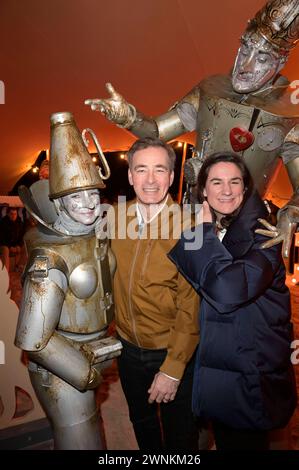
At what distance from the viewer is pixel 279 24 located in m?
1.71

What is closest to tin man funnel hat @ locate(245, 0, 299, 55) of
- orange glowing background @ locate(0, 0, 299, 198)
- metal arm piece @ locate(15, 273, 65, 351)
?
metal arm piece @ locate(15, 273, 65, 351)

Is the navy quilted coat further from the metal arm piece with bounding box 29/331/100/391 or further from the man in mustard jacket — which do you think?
the metal arm piece with bounding box 29/331/100/391

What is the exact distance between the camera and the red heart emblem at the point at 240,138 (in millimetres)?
1837

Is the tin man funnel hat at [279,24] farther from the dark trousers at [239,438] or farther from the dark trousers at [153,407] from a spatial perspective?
the dark trousers at [239,438]

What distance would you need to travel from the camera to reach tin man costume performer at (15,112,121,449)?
4.35ft

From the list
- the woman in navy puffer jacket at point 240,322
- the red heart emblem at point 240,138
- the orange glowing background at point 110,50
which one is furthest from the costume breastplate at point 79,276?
the orange glowing background at point 110,50

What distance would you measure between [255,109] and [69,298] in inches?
48.6

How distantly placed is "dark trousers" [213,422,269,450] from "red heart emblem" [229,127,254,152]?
1252 mm

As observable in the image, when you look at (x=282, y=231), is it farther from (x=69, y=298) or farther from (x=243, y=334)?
(x=69, y=298)

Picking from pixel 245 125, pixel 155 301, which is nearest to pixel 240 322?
pixel 155 301

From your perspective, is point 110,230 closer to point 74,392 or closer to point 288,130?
point 74,392

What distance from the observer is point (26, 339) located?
131cm

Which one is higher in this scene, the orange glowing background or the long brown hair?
the orange glowing background

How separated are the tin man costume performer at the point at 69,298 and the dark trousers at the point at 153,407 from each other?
156 millimetres
